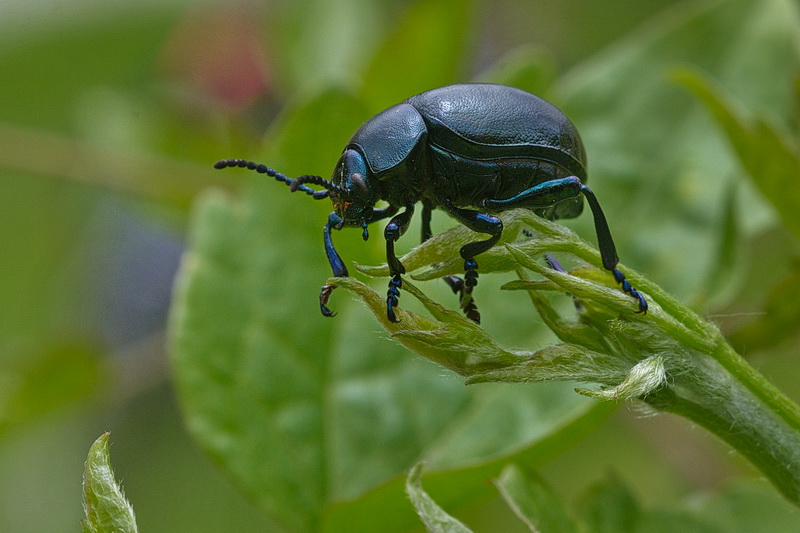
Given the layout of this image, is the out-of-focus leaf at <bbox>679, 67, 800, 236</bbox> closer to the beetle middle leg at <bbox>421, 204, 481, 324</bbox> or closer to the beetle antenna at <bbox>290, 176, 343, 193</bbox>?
the beetle middle leg at <bbox>421, 204, 481, 324</bbox>

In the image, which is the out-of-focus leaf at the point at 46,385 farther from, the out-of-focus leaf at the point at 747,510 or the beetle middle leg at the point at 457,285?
the out-of-focus leaf at the point at 747,510

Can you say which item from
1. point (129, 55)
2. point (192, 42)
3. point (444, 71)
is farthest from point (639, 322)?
point (129, 55)

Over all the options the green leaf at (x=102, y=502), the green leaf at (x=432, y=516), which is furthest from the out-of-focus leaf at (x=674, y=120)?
the green leaf at (x=102, y=502)

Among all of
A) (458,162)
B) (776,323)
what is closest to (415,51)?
(458,162)

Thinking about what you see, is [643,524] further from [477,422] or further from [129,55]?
[129,55]

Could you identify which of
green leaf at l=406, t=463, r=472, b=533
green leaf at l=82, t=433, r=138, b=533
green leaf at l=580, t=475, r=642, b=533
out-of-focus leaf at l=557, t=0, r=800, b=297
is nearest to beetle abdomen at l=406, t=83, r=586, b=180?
out-of-focus leaf at l=557, t=0, r=800, b=297
